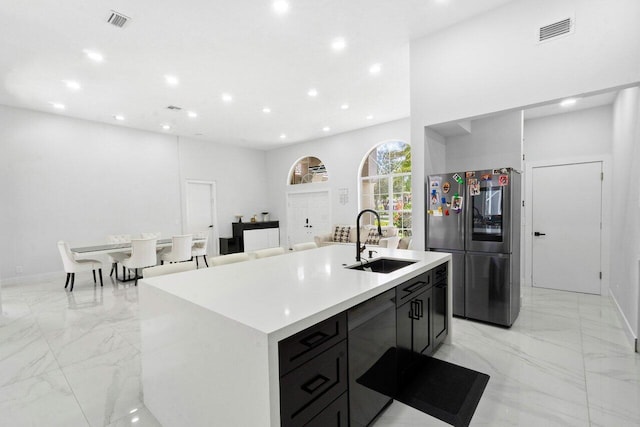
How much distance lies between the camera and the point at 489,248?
10.4 ft

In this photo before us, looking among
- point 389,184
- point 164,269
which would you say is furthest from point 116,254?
point 389,184

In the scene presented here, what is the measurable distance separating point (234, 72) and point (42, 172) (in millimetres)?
4512

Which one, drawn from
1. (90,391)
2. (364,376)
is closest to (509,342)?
(364,376)

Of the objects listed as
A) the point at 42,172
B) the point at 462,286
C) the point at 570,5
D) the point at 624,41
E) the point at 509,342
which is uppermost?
the point at 570,5

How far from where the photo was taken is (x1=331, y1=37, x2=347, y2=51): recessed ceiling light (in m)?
3.54

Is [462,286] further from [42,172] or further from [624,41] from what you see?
[42,172]

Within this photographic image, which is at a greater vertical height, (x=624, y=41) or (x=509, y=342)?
(x=624, y=41)

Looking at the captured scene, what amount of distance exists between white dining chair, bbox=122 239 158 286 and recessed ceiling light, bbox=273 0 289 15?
13.3ft

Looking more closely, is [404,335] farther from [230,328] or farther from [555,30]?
[555,30]

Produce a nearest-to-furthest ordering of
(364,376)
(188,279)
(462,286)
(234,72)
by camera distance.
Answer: (364,376), (188,279), (462,286), (234,72)

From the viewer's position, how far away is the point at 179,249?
5.64 m

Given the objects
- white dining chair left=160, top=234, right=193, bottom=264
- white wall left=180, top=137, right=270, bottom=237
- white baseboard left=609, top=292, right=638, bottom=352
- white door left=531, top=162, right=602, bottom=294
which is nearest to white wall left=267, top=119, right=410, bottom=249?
white wall left=180, top=137, right=270, bottom=237

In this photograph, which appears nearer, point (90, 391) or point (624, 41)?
point (90, 391)

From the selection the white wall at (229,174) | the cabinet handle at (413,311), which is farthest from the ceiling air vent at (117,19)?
the white wall at (229,174)
